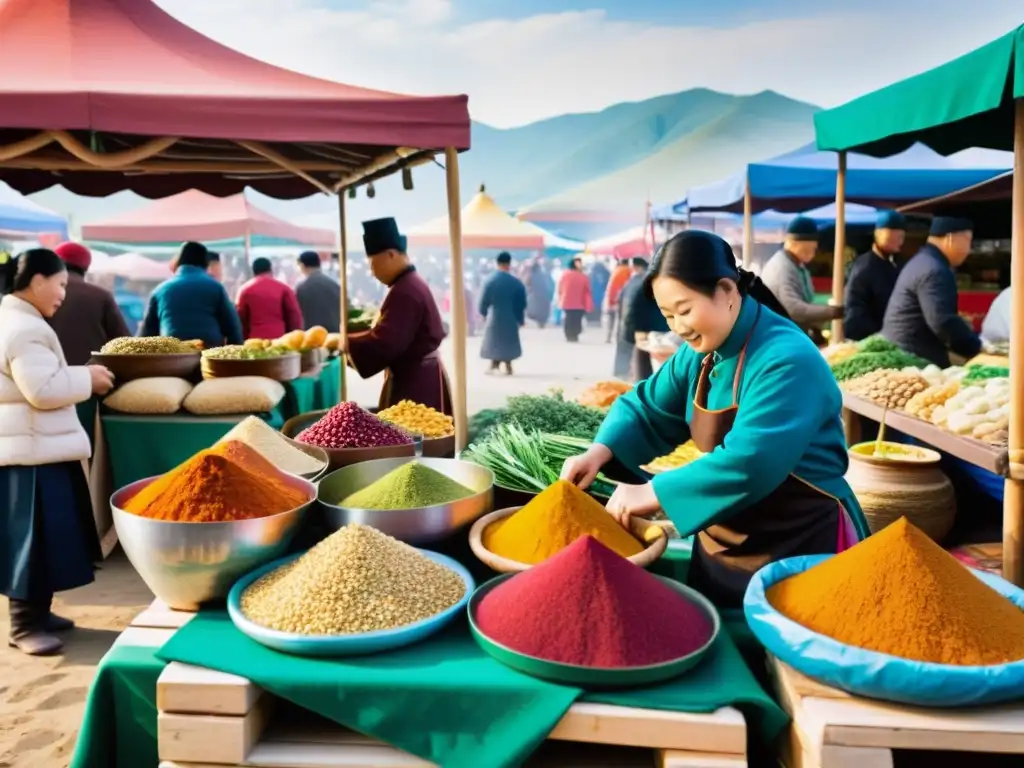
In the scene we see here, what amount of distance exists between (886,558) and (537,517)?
27.6 inches

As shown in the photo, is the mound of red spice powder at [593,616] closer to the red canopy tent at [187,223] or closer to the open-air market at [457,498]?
the open-air market at [457,498]

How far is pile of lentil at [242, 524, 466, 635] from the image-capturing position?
1517mm

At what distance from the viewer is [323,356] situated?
5.52 meters

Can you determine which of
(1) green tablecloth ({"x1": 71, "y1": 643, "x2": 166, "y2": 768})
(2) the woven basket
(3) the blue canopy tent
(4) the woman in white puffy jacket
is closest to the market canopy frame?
(4) the woman in white puffy jacket

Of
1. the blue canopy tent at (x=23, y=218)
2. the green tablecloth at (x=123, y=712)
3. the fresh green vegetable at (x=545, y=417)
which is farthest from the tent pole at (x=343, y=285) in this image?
the blue canopy tent at (x=23, y=218)

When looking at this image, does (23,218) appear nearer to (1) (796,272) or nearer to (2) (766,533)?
(1) (796,272)

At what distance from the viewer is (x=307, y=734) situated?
151cm

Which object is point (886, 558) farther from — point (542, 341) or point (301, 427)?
point (542, 341)

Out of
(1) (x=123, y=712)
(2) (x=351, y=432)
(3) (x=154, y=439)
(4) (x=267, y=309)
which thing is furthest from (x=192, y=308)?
(1) (x=123, y=712)

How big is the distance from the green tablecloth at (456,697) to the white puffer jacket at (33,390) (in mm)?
2230

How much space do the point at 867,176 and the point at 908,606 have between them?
7228 mm

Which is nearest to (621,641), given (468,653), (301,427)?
(468,653)

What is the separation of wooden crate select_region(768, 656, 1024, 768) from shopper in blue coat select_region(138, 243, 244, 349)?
16.8 feet

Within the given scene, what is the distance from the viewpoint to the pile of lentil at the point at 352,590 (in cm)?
152
